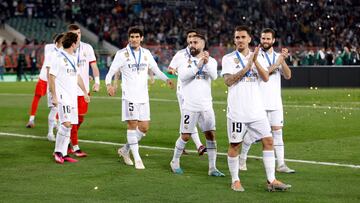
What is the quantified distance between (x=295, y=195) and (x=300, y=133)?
824 cm

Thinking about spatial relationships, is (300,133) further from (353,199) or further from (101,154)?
(353,199)

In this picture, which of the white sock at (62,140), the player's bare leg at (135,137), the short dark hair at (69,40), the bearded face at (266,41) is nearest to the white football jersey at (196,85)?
the bearded face at (266,41)

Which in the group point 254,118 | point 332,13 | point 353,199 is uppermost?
point 332,13

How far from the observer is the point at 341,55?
53812 mm

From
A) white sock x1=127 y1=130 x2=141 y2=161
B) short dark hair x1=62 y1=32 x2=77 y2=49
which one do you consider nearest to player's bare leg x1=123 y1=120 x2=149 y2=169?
white sock x1=127 y1=130 x2=141 y2=161

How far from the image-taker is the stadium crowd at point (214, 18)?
6350 cm

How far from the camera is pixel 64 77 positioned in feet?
49.3

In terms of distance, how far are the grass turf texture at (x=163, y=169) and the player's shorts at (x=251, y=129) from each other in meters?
0.76

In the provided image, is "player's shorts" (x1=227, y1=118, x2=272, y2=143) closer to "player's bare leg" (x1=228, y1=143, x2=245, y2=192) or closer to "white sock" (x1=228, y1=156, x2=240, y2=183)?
"player's bare leg" (x1=228, y1=143, x2=245, y2=192)

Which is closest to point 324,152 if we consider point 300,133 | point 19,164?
point 300,133

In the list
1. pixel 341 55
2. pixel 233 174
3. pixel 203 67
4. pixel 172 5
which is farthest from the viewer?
pixel 172 5

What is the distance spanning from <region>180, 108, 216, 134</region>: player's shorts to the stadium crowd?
4427 cm

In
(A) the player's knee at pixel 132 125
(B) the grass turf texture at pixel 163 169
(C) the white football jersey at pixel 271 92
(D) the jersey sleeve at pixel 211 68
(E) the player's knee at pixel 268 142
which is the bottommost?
(B) the grass turf texture at pixel 163 169

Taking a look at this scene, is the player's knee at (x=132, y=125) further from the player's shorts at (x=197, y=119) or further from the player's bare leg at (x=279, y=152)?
the player's bare leg at (x=279, y=152)
